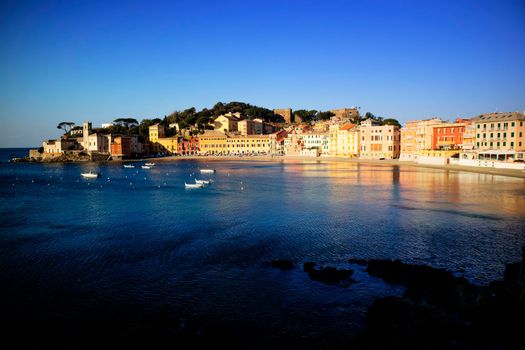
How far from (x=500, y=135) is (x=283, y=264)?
50.2 m

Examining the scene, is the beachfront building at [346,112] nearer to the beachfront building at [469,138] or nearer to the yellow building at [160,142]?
the yellow building at [160,142]

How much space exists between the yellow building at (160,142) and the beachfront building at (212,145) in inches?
326

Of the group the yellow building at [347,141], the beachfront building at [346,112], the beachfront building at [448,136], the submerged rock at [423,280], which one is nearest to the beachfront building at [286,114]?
the beachfront building at [346,112]

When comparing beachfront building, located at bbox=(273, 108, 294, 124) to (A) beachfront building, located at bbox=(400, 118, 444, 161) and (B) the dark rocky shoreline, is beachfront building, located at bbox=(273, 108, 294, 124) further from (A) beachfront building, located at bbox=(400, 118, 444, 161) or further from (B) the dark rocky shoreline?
(B) the dark rocky shoreline

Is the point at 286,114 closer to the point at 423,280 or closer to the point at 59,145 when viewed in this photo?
the point at 59,145

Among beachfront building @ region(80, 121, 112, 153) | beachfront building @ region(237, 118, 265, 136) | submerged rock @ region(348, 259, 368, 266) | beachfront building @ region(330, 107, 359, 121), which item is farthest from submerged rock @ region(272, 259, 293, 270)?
beachfront building @ region(330, 107, 359, 121)

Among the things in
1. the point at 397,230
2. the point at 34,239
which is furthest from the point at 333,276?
the point at 34,239

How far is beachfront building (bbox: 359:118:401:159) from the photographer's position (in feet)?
259

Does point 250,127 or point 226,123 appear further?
point 226,123

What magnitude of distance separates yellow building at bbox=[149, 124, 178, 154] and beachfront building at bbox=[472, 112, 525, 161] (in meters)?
82.8

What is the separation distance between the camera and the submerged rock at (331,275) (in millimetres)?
12841

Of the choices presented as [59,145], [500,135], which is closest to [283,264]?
[500,135]

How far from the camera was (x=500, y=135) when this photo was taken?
52.6m

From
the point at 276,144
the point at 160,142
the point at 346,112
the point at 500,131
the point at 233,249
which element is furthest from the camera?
the point at 346,112
